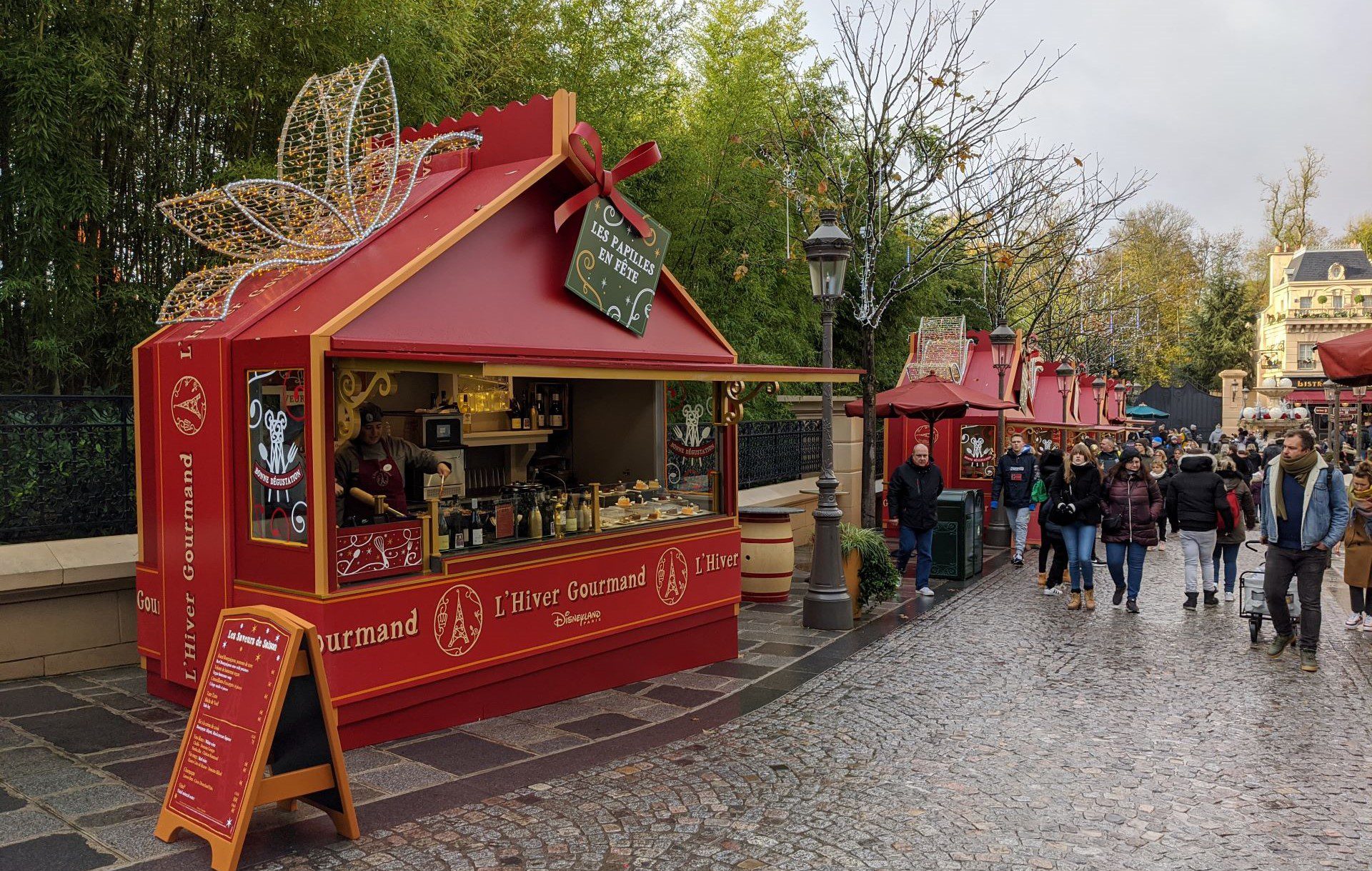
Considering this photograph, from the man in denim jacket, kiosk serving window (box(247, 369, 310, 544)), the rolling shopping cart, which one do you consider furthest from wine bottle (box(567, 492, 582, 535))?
the rolling shopping cart

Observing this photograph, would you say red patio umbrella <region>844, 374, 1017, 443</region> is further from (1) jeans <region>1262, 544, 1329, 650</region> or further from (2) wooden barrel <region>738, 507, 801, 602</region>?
(1) jeans <region>1262, 544, 1329, 650</region>

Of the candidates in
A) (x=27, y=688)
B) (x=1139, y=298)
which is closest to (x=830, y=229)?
(x=27, y=688)

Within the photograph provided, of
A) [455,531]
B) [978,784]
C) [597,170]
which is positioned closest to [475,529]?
[455,531]

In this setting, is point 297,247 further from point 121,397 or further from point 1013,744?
point 1013,744

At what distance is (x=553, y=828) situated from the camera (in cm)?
499

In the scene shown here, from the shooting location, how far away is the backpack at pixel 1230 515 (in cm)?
1118

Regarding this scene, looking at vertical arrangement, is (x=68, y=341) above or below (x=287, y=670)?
above

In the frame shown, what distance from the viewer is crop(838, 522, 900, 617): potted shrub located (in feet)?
34.2

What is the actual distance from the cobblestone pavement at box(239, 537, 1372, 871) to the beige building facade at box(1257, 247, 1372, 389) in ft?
213

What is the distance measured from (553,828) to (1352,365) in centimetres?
658

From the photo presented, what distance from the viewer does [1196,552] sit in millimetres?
11312

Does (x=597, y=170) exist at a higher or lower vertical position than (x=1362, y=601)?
higher

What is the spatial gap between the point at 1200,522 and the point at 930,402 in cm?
448

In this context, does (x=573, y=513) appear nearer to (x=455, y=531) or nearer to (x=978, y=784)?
(x=455, y=531)
